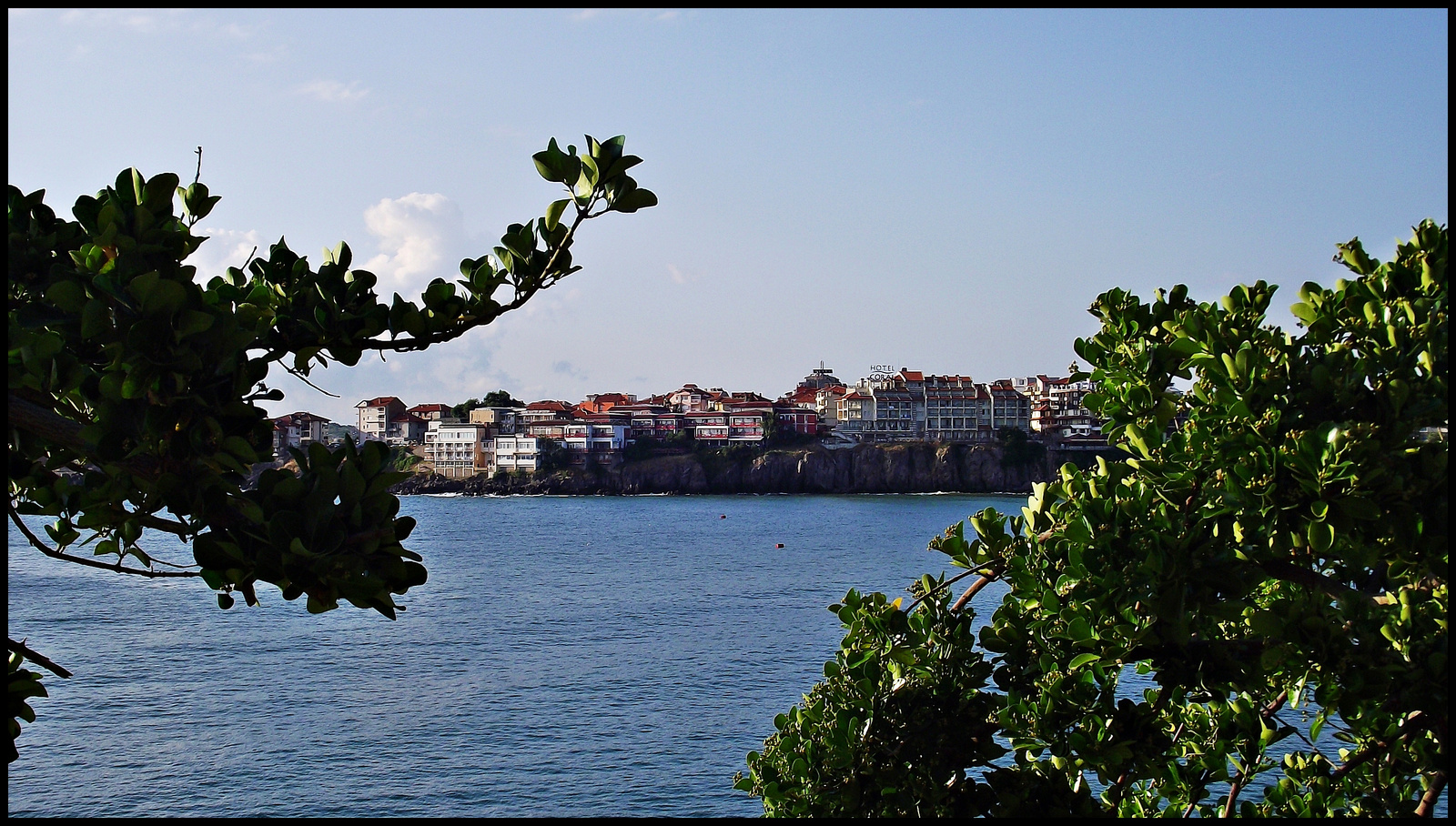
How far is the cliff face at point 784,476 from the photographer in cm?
9619

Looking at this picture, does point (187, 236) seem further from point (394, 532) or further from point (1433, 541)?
point (1433, 541)

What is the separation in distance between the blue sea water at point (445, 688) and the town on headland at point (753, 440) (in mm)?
43198

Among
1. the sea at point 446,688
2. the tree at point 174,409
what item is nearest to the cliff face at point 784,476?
the sea at point 446,688

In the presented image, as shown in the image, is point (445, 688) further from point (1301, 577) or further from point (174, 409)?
A: point (174, 409)

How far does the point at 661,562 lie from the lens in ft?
173

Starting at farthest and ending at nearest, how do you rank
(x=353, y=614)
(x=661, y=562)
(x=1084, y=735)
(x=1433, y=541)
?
A: (x=661, y=562) → (x=353, y=614) → (x=1084, y=735) → (x=1433, y=541)

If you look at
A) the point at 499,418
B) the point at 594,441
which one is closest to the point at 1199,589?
the point at 594,441

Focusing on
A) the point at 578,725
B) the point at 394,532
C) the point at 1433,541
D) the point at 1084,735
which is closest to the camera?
the point at 394,532

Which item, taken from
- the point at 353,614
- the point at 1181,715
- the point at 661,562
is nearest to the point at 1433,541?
the point at 1181,715

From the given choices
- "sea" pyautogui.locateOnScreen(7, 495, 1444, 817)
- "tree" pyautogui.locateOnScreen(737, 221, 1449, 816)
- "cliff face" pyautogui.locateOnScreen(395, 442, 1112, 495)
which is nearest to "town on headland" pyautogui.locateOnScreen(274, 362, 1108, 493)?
"cliff face" pyautogui.locateOnScreen(395, 442, 1112, 495)

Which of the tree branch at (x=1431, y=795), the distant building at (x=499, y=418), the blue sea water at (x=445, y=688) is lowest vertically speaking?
the blue sea water at (x=445, y=688)

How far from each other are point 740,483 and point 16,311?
95642 mm

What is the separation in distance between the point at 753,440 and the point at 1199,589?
312 ft

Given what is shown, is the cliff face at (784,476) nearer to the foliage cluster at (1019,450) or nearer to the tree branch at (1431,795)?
the foliage cluster at (1019,450)
